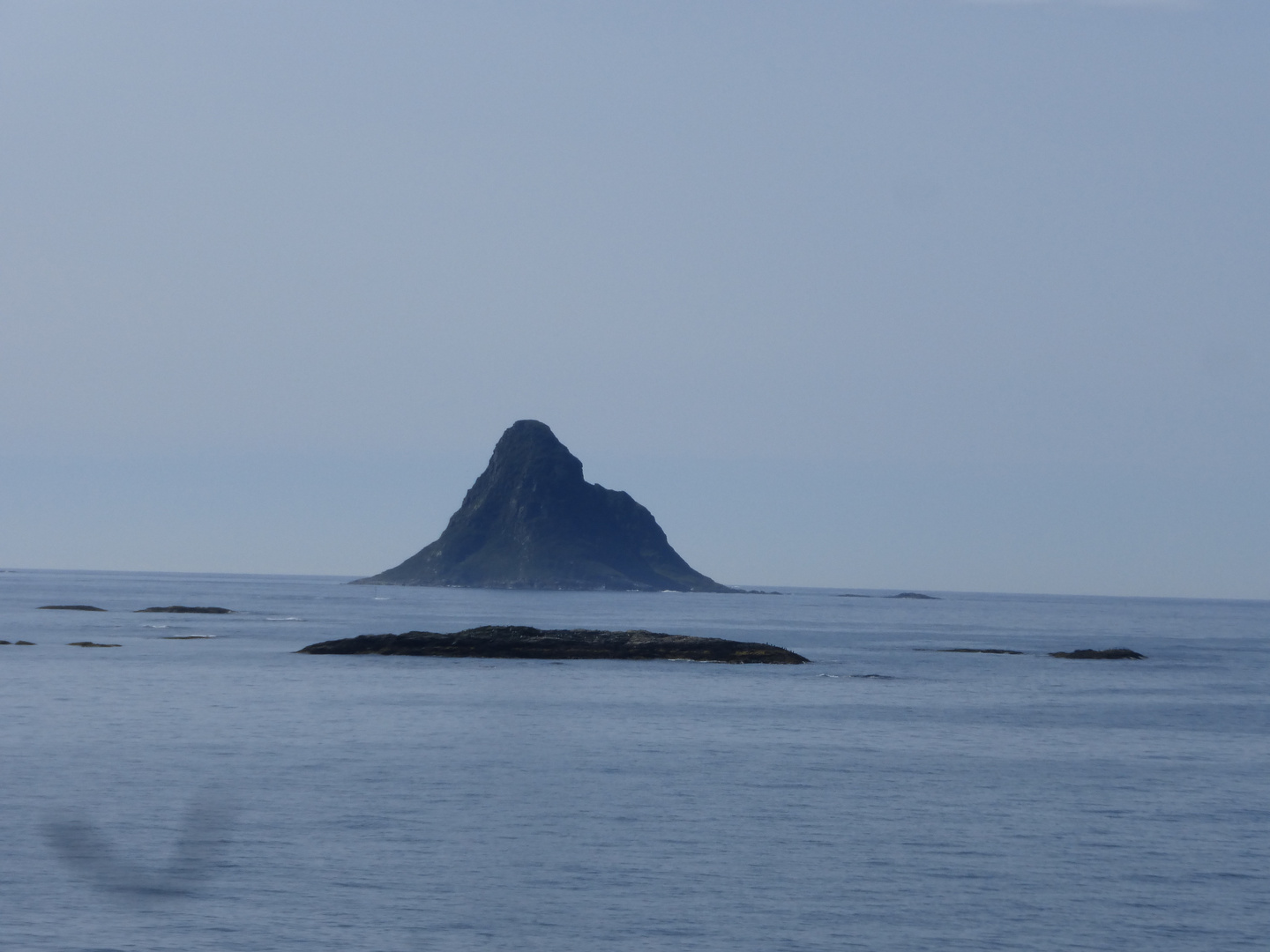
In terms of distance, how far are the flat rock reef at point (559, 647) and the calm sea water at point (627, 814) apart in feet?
60.7

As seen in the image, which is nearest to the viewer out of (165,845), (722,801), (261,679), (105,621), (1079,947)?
(1079,947)

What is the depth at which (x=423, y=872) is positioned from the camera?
3070cm

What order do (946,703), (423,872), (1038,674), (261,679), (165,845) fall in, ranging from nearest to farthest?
(423,872) < (165,845) < (946,703) < (261,679) < (1038,674)

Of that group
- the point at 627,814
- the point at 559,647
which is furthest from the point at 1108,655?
the point at 627,814

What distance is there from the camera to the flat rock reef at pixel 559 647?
103 m

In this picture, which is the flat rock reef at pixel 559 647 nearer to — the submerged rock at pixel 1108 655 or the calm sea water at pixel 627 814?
the calm sea water at pixel 627 814

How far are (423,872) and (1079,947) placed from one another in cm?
1427

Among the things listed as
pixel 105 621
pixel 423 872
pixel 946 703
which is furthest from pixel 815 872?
pixel 105 621

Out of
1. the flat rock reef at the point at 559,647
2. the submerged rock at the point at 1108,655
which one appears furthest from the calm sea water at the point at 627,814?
the submerged rock at the point at 1108,655

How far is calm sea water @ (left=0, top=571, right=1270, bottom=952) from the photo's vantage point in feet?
88.1

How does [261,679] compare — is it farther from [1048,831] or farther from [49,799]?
[1048,831]

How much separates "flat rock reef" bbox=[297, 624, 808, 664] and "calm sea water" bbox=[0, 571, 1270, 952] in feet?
60.7

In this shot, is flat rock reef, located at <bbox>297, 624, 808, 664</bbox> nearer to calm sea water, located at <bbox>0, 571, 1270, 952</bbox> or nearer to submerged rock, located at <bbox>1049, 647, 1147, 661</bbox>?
calm sea water, located at <bbox>0, 571, 1270, 952</bbox>

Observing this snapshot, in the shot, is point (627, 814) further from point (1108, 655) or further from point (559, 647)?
point (1108, 655)
